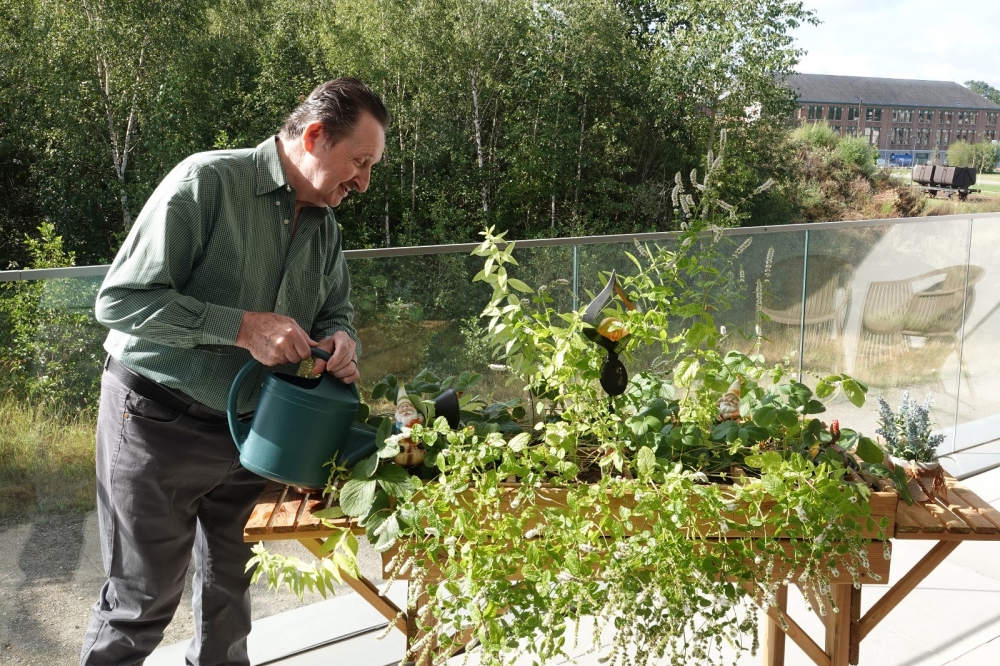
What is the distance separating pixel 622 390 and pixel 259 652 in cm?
Result: 144

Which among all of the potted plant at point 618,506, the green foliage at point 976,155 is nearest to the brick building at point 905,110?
the green foliage at point 976,155

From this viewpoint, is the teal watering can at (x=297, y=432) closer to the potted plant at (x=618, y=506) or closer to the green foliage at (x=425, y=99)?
the potted plant at (x=618, y=506)

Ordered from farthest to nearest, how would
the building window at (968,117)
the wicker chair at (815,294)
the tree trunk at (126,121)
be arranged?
the building window at (968,117) → the tree trunk at (126,121) → the wicker chair at (815,294)

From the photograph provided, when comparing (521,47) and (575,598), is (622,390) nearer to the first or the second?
(575,598)

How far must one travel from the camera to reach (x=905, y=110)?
147 ft

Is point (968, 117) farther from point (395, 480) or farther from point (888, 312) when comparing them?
point (395, 480)

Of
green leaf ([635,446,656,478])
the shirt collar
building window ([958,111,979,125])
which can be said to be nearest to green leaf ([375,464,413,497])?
green leaf ([635,446,656,478])

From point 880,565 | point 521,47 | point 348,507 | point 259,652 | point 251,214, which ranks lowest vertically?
point 259,652

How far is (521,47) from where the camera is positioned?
17281 mm

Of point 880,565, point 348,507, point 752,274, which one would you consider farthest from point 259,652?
point 752,274

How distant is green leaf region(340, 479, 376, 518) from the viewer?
1.26 meters

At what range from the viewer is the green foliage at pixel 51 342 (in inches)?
82.9

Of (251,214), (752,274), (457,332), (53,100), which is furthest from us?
(53,100)

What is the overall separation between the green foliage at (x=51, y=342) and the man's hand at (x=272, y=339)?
3.25ft
